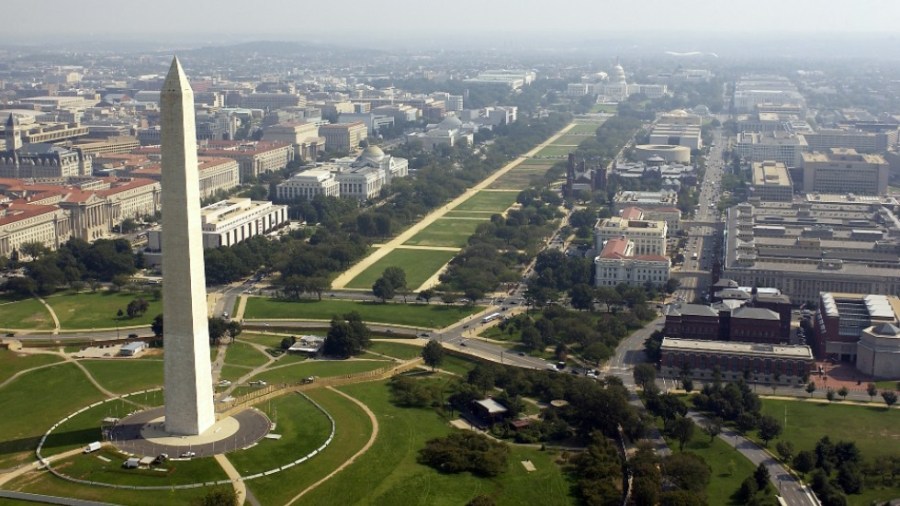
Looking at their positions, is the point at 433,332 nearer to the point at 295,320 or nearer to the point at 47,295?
the point at 295,320

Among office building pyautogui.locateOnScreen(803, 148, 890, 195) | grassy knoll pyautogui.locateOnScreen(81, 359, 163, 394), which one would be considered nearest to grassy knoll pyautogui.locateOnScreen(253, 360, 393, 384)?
grassy knoll pyautogui.locateOnScreen(81, 359, 163, 394)

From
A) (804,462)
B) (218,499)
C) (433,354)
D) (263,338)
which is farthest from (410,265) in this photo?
(218,499)

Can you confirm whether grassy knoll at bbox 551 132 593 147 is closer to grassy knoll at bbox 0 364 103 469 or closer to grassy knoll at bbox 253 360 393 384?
grassy knoll at bbox 253 360 393 384

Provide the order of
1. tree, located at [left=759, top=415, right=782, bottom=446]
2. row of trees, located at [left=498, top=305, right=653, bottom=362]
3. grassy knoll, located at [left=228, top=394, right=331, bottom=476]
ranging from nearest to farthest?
grassy knoll, located at [left=228, top=394, right=331, bottom=476]
tree, located at [left=759, top=415, right=782, bottom=446]
row of trees, located at [left=498, top=305, right=653, bottom=362]

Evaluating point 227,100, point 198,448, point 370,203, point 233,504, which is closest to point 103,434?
point 198,448

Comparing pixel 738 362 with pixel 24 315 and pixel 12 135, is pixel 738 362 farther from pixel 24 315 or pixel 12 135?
pixel 12 135
